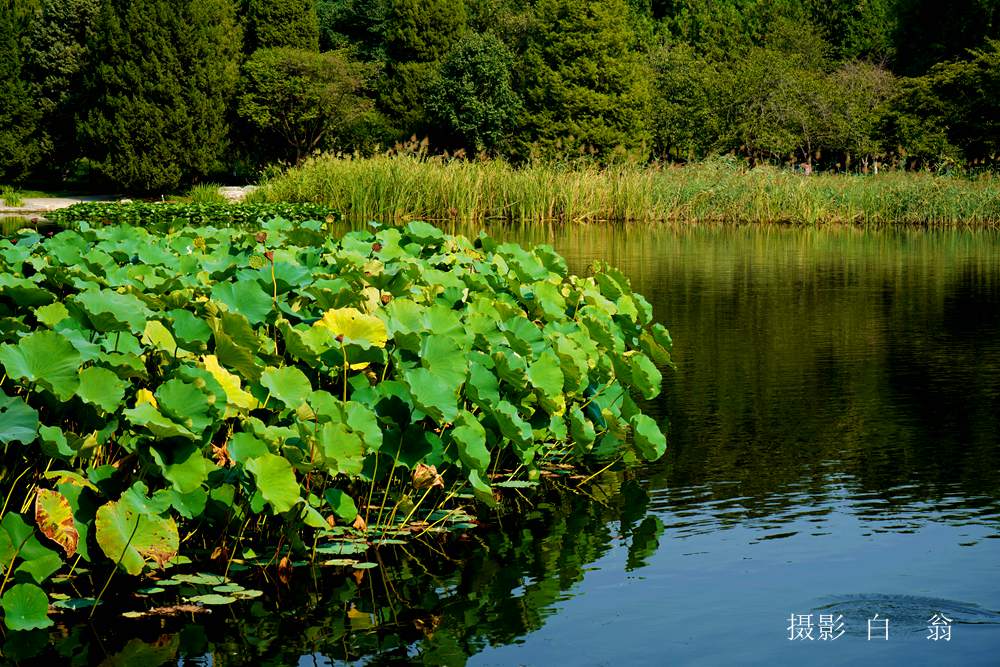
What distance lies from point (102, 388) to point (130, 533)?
45 cm

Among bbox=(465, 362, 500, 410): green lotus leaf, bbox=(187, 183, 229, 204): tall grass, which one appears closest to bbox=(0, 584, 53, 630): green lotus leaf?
bbox=(465, 362, 500, 410): green lotus leaf

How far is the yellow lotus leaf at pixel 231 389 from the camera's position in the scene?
413cm

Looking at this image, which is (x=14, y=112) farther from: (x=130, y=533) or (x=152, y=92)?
(x=130, y=533)

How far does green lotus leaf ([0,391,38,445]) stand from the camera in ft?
11.2

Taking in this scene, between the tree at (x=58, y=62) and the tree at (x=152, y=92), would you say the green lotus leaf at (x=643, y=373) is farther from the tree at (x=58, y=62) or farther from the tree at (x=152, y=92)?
the tree at (x=58, y=62)

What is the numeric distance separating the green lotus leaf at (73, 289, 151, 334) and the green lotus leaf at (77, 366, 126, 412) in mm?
373

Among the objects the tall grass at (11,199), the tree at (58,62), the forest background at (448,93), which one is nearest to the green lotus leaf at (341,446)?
the forest background at (448,93)

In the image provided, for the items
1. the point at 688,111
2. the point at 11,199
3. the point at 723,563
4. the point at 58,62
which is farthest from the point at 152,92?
the point at 723,563

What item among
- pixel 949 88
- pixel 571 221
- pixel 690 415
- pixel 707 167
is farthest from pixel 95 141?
pixel 690 415

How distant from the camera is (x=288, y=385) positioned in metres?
4.21

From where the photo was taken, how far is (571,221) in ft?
81.5

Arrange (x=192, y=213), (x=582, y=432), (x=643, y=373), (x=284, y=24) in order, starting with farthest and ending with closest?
(x=284, y=24), (x=192, y=213), (x=643, y=373), (x=582, y=432)

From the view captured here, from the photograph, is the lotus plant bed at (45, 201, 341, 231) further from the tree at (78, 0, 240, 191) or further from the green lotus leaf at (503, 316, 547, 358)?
the green lotus leaf at (503, 316, 547, 358)

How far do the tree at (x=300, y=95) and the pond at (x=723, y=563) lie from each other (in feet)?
92.5
